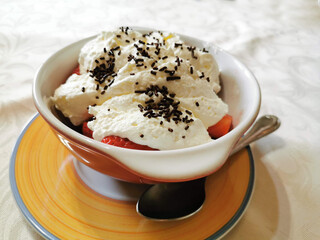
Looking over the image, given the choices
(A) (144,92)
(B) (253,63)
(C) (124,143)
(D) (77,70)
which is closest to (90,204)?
(C) (124,143)

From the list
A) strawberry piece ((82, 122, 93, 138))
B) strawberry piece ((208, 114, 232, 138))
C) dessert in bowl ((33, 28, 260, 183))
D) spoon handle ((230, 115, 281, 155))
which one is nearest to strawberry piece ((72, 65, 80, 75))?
dessert in bowl ((33, 28, 260, 183))

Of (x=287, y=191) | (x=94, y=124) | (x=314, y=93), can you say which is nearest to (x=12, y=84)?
(x=94, y=124)

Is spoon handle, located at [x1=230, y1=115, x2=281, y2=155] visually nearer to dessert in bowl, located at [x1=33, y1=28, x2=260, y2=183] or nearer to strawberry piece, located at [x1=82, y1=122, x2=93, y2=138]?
dessert in bowl, located at [x1=33, y1=28, x2=260, y2=183]

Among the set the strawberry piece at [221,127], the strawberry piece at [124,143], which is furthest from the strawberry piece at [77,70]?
the strawberry piece at [221,127]

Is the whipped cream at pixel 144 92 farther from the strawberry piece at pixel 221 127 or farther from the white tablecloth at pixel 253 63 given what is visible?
the white tablecloth at pixel 253 63

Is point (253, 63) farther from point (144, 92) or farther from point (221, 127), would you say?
point (144, 92)

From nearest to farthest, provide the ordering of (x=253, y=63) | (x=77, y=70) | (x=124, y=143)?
(x=124, y=143) → (x=77, y=70) → (x=253, y=63)
